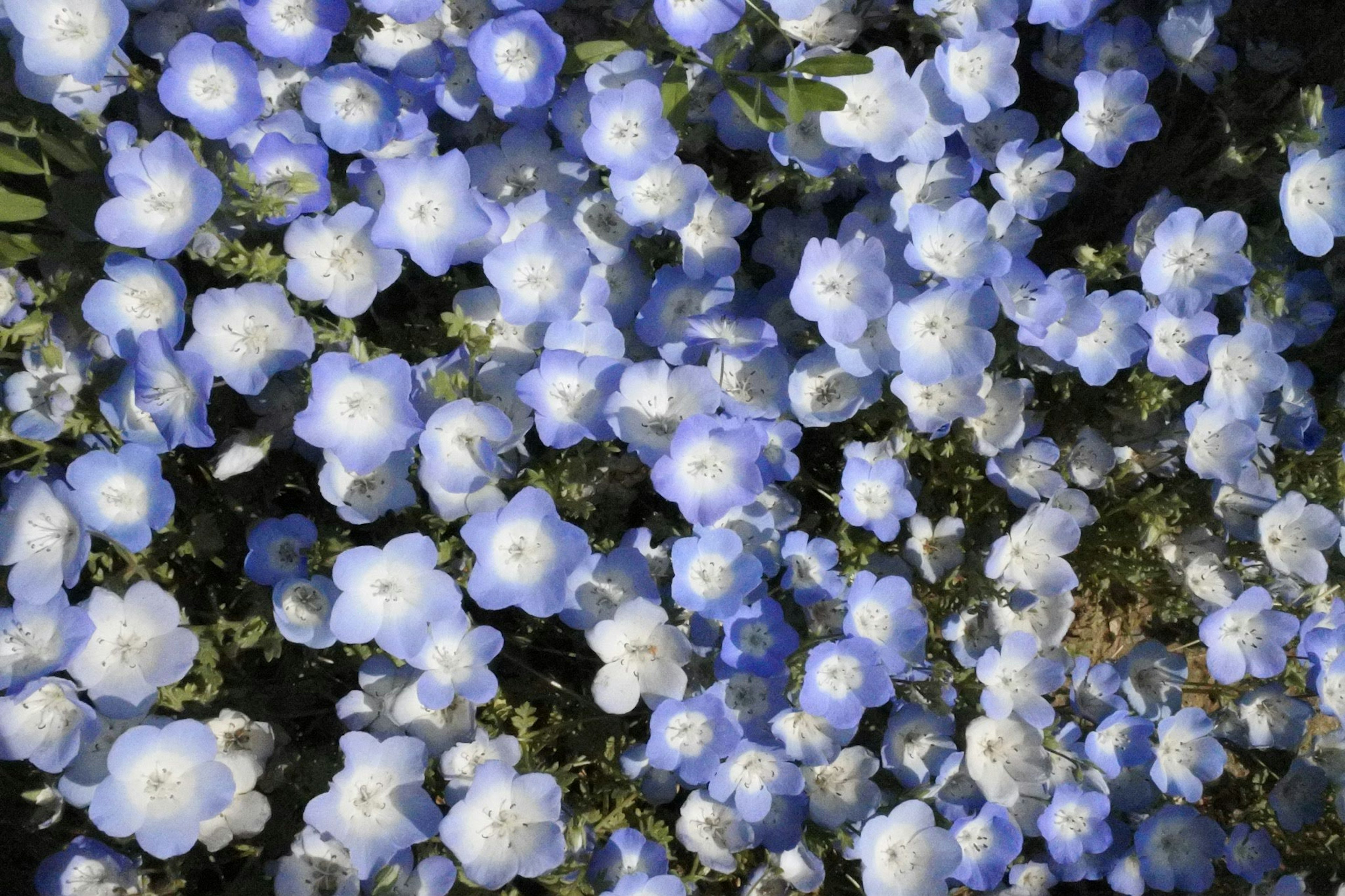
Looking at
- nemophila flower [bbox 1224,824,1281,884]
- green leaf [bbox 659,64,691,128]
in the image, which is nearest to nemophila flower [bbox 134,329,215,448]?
green leaf [bbox 659,64,691,128]

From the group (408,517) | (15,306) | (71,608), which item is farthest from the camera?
(408,517)

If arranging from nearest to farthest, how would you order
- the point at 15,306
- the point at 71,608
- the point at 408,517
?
the point at 71,608, the point at 15,306, the point at 408,517

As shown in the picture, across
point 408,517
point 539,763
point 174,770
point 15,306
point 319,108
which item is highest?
point 319,108

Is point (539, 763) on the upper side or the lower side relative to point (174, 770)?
lower

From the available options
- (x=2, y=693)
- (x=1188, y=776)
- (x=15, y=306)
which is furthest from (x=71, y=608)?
(x=1188, y=776)

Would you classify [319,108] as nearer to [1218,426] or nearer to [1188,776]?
[1218,426]

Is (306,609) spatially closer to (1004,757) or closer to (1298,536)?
(1004,757)

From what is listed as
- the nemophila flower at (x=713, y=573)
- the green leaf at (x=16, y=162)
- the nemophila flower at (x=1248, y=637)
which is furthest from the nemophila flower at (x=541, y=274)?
the nemophila flower at (x=1248, y=637)

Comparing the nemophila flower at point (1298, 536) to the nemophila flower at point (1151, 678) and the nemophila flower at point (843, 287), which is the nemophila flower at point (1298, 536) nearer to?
the nemophila flower at point (1151, 678)

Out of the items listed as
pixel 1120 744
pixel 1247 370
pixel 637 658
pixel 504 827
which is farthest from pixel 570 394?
pixel 1247 370
